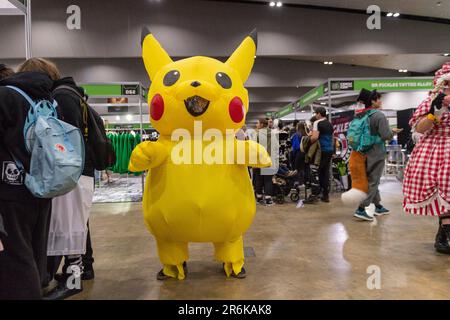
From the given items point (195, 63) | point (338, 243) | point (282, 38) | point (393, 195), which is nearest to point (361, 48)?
point (282, 38)

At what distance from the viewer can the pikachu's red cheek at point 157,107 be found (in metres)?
2.53

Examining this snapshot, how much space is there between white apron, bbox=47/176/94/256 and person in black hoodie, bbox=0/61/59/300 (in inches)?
27.9

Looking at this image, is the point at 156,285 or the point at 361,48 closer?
the point at 156,285

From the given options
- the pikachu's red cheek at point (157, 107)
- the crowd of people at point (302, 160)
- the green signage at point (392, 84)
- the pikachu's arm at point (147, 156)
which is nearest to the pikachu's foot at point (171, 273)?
the pikachu's arm at point (147, 156)

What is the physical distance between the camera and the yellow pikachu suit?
2469mm

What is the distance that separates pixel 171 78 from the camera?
254 centimetres

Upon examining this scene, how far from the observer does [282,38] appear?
9773mm

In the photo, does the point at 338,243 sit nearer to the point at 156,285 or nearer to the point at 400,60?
the point at 156,285

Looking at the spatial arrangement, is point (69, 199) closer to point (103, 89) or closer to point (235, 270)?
point (235, 270)

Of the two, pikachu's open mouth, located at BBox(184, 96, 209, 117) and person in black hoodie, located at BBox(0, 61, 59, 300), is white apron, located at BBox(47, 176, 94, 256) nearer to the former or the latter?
person in black hoodie, located at BBox(0, 61, 59, 300)

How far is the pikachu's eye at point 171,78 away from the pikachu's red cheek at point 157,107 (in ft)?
0.33

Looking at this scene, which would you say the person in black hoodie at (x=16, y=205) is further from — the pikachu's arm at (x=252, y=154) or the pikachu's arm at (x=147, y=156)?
the pikachu's arm at (x=252, y=154)

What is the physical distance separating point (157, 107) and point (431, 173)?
2.34m
